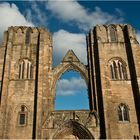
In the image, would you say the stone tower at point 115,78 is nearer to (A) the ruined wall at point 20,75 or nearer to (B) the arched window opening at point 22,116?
(A) the ruined wall at point 20,75

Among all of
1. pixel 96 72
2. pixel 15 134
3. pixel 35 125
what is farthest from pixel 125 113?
pixel 15 134

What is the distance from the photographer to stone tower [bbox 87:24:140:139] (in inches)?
834

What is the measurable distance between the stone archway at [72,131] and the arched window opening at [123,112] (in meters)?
3.03

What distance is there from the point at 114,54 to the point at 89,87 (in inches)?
157

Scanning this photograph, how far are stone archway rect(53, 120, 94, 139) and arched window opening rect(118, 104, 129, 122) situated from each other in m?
3.03

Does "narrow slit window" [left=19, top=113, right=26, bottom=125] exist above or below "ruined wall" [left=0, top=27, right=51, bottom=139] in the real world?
below

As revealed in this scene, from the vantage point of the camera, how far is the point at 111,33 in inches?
1033

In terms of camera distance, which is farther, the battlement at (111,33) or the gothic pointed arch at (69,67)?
the battlement at (111,33)

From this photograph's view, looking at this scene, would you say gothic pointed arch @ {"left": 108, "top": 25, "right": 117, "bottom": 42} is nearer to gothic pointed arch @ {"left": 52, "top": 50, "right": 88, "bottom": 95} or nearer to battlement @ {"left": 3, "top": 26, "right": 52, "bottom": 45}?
gothic pointed arch @ {"left": 52, "top": 50, "right": 88, "bottom": 95}

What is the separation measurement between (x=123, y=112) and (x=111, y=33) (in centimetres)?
840

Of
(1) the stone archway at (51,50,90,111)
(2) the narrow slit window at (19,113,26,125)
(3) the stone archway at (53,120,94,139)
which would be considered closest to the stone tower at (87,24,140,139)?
(1) the stone archway at (51,50,90,111)

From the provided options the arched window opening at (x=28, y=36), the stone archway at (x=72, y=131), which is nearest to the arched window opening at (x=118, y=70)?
the stone archway at (x=72, y=131)

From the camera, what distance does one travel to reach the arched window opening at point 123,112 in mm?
21672

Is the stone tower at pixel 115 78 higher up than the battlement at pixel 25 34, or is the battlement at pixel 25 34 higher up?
the battlement at pixel 25 34
